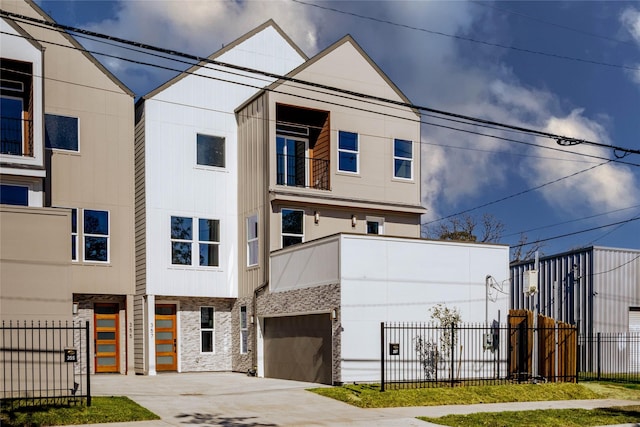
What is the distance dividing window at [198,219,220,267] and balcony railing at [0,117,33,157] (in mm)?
6268

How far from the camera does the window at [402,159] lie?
88.1 feet

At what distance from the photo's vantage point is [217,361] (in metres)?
26.0

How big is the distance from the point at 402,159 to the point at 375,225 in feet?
8.80

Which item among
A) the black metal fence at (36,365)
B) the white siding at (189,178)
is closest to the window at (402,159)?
the white siding at (189,178)

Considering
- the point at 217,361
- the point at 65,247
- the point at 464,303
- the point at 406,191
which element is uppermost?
the point at 406,191

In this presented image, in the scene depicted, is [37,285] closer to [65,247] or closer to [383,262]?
[65,247]

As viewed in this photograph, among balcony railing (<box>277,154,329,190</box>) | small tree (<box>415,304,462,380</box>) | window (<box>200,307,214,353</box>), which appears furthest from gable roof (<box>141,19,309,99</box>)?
small tree (<box>415,304,462,380</box>)

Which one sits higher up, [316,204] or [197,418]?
A: [316,204]

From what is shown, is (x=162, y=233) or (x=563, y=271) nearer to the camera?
(x=162, y=233)

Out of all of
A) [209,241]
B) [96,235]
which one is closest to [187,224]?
[209,241]

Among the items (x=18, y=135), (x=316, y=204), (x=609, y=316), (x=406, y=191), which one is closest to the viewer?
(x=18, y=135)

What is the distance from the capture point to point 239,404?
16406mm

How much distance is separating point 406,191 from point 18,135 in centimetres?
1332

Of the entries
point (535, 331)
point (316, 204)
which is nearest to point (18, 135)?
point (316, 204)
